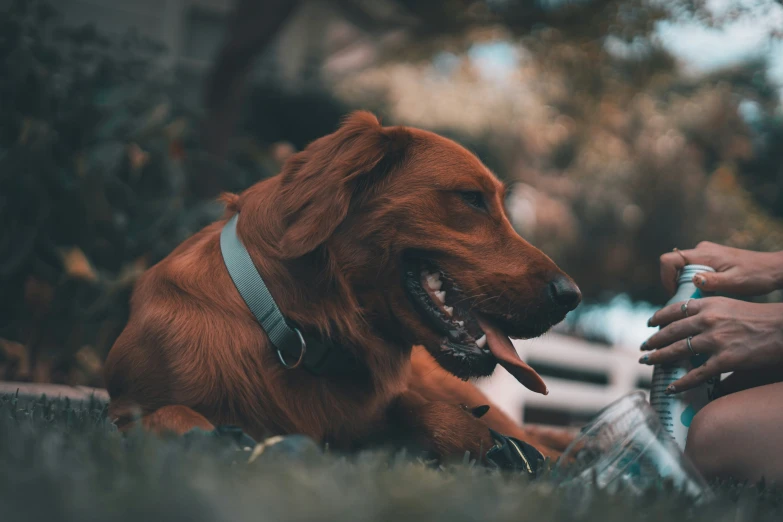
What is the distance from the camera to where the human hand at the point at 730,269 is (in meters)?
2.10

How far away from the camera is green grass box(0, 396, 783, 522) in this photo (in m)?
0.81

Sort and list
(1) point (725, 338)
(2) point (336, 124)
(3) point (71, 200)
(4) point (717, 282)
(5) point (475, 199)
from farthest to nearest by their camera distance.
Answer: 1. (2) point (336, 124)
2. (3) point (71, 200)
3. (5) point (475, 199)
4. (4) point (717, 282)
5. (1) point (725, 338)

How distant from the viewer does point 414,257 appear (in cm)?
207

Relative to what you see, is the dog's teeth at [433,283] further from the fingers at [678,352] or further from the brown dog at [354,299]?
the fingers at [678,352]

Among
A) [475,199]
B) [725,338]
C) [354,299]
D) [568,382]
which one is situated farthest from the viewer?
[568,382]

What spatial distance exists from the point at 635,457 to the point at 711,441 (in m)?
0.64

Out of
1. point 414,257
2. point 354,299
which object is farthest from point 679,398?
point 354,299

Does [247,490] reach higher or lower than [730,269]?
lower

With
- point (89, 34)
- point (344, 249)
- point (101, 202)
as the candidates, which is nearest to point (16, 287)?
point (101, 202)

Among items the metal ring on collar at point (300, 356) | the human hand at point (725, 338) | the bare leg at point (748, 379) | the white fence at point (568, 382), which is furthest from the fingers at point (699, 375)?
the white fence at point (568, 382)

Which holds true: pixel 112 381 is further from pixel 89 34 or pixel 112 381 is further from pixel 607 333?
pixel 607 333

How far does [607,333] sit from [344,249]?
14.9m

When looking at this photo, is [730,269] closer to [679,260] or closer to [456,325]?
[679,260]

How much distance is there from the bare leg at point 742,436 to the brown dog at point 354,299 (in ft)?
1.49
